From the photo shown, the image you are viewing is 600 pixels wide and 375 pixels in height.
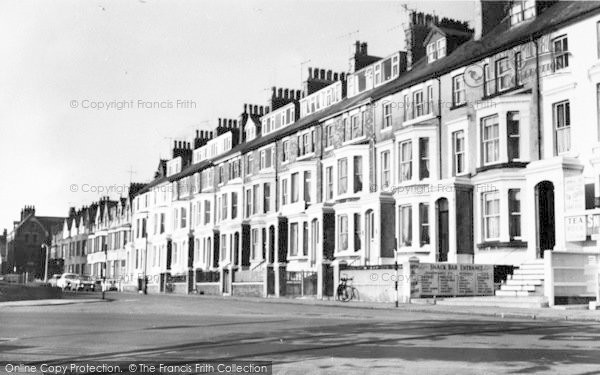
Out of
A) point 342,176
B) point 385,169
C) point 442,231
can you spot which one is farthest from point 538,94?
point 342,176

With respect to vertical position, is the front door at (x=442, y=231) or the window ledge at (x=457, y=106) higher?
the window ledge at (x=457, y=106)

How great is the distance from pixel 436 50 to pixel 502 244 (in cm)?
1199

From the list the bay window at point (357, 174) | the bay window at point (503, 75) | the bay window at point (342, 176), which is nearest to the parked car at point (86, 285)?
the bay window at point (342, 176)

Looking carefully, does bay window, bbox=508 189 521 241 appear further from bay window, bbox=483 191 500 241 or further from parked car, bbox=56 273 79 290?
parked car, bbox=56 273 79 290

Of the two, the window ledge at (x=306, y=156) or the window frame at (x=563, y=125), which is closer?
the window frame at (x=563, y=125)

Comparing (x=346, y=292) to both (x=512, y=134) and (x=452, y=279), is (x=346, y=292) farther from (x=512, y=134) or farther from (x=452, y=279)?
(x=512, y=134)

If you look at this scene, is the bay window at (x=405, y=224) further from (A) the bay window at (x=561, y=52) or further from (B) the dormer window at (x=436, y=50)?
(A) the bay window at (x=561, y=52)

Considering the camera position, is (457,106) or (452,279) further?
(457,106)

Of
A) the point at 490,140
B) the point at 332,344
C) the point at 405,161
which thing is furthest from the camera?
the point at 405,161

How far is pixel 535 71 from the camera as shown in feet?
91.7

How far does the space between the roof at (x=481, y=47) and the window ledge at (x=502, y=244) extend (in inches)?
319

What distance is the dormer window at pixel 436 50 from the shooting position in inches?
1388

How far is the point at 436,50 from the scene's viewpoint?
118 feet

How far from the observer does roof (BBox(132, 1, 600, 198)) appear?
2694 centimetres
